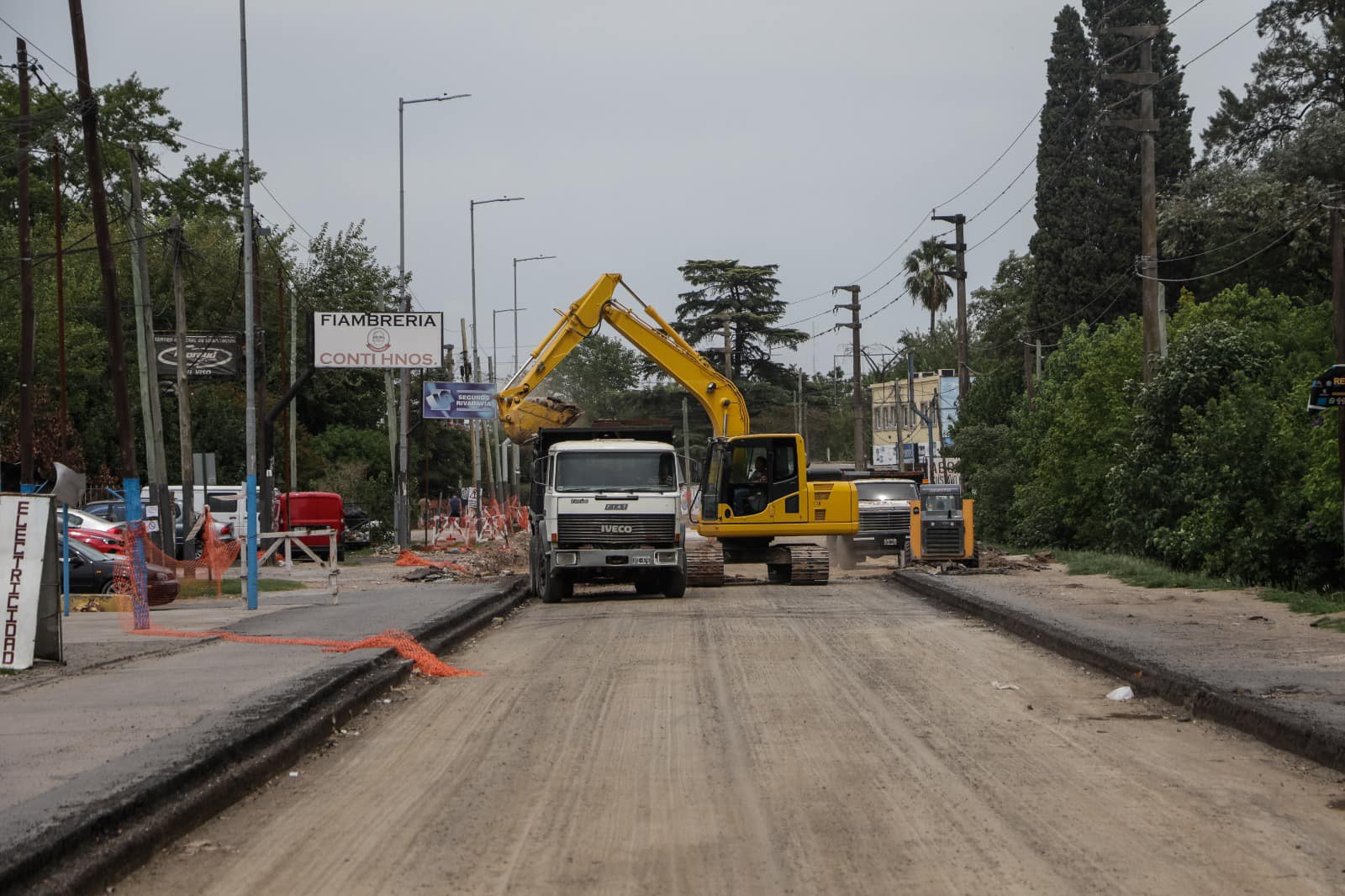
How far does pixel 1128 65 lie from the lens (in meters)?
61.8

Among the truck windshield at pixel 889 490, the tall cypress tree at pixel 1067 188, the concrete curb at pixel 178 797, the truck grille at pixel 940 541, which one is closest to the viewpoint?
the concrete curb at pixel 178 797

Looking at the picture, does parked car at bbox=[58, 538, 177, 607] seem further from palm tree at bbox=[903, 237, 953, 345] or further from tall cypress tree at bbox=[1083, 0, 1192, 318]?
palm tree at bbox=[903, 237, 953, 345]

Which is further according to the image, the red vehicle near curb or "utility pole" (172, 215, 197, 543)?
the red vehicle near curb

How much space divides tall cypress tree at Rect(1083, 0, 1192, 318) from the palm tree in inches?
1117

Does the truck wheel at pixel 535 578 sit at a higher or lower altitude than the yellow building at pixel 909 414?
lower

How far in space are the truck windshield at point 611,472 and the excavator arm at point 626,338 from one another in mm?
5930

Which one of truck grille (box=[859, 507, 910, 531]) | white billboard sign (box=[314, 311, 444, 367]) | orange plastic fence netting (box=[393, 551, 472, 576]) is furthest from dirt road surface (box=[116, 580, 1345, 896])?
white billboard sign (box=[314, 311, 444, 367])

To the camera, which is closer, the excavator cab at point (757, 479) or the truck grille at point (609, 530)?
the truck grille at point (609, 530)

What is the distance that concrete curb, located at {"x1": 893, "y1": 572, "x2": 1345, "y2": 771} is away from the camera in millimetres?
9898

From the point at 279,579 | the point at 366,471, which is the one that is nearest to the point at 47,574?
the point at 279,579

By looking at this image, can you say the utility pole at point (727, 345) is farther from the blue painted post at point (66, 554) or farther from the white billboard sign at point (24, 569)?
the white billboard sign at point (24, 569)

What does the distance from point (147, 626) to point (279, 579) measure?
41.0 ft

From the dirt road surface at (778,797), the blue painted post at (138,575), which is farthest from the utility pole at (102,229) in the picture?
the dirt road surface at (778,797)

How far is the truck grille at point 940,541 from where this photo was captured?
111ft
